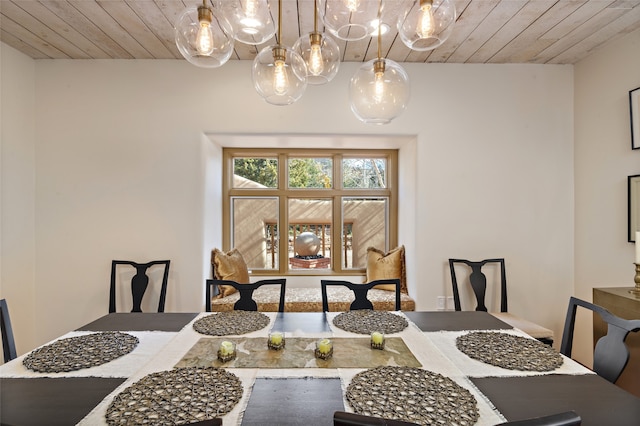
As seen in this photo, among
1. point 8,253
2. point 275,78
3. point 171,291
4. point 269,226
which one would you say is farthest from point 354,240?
point 8,253

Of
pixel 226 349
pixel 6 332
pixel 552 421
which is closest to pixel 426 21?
pixel 552 421

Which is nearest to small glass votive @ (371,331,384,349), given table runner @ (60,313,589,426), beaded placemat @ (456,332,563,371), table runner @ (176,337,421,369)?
table runner @ (176,337,421,369)

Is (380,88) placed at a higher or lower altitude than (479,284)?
higher

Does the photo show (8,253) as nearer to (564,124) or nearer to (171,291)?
(171,291)

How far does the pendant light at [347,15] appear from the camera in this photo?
3.67 ft

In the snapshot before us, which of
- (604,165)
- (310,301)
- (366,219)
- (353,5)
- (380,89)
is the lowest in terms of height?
(310,301)

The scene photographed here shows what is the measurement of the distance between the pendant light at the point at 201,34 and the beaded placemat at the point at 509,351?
58.5 inches

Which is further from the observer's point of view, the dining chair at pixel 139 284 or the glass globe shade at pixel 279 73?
the dining chair at pixel 139 284

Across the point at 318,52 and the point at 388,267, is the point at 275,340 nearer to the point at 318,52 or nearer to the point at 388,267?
the point at 318,52

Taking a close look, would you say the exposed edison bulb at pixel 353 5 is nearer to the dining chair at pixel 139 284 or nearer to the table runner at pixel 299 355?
the table runner at pixel 299 355

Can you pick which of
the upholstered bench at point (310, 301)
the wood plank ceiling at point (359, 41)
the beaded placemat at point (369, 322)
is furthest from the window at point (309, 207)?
the beaded placemat at point (369, 322)

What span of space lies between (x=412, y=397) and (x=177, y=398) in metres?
0.69

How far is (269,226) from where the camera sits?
3.40 meters

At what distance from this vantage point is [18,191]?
2.59 m
